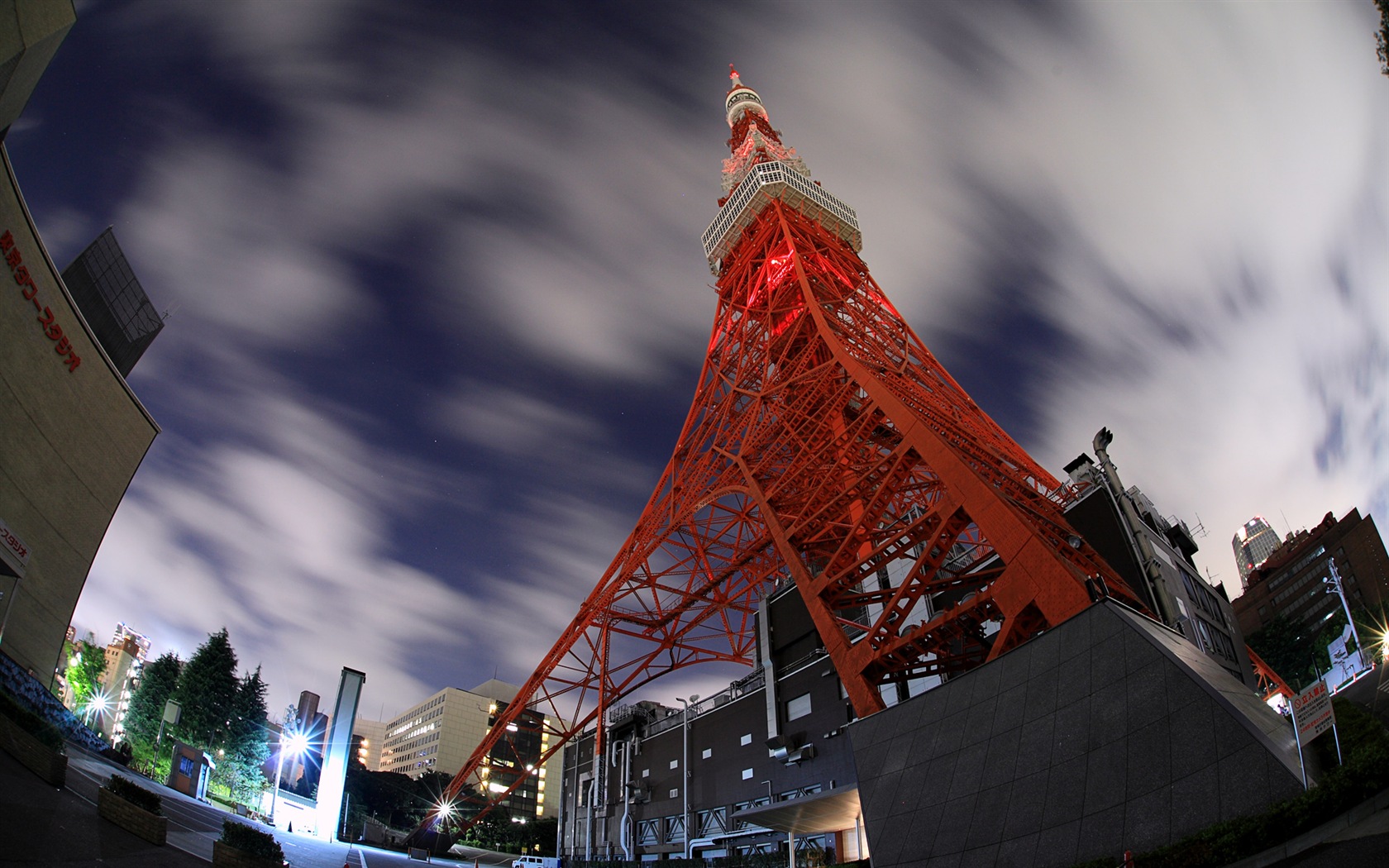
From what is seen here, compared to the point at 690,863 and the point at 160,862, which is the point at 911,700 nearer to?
the point at 160,862

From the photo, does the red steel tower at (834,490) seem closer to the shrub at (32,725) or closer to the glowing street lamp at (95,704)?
the shrub at (32,725)

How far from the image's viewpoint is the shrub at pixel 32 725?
43.6 feet

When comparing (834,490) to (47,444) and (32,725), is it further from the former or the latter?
(47,444)

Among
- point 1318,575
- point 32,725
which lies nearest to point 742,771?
point 32,725

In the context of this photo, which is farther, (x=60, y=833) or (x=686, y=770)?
(x=686, y=770)

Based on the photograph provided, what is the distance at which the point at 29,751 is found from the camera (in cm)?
1262

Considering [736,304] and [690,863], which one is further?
[736,304]

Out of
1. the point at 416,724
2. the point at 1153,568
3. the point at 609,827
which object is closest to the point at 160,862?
the point at 1153,568

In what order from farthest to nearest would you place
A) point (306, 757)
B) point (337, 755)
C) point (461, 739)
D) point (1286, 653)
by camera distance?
1. point (461, 739)
2. point (1286, 653)
3. point (306, 757)
4. point (337, 755)

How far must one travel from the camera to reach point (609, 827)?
32.9 metres

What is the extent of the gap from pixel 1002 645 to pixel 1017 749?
2.07 metres

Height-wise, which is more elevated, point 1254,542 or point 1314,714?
point 1254,542

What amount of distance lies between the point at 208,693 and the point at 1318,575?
10500 cm

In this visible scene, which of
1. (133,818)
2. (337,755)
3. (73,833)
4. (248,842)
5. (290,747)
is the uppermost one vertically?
(290,747)
